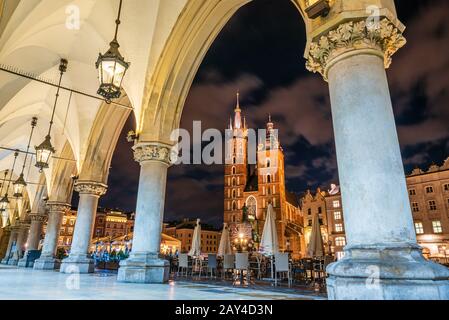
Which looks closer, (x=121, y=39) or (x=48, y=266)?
(x=121, y=39)

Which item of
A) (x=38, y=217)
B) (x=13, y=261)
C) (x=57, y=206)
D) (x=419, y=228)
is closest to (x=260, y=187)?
(x=419, y=228)

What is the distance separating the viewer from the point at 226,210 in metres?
72.0

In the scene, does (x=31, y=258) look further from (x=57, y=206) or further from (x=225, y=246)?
(x=225, y=246)

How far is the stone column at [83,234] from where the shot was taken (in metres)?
12.2

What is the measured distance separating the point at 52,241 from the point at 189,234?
6825 centimetres

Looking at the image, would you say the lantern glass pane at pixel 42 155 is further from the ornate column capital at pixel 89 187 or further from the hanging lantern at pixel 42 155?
the ornate column capital at pixel 89 187

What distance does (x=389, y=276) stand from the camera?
3.03 metres

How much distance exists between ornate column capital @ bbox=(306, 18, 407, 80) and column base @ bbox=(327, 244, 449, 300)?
2641 mm

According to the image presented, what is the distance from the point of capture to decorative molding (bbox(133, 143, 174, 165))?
880 cm

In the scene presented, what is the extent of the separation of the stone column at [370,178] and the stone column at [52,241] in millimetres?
17230

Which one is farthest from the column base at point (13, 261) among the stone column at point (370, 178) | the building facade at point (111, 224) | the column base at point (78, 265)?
the building facade at point (111, 224)

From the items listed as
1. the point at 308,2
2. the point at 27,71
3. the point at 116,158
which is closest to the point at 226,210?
the point at 116,158

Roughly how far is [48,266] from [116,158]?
2904 centimetres
